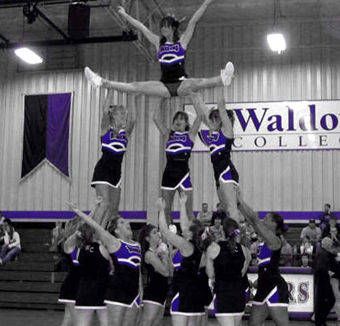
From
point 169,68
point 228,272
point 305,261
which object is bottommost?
point 305,261

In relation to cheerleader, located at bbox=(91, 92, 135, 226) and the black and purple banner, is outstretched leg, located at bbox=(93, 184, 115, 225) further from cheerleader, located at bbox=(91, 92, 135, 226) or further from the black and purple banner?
the black and purple banner

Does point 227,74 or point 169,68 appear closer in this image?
point 227,74

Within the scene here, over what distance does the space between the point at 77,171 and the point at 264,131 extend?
5937 millimetres

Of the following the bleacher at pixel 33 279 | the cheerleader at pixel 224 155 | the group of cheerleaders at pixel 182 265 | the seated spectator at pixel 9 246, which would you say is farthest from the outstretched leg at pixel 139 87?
the seated spectator at pixel 9 246

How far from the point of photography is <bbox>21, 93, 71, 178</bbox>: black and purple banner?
19.1 metres

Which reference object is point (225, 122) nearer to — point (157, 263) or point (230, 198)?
point (230, 198)

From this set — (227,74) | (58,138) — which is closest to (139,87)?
(227,74)

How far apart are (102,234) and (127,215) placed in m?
13.0

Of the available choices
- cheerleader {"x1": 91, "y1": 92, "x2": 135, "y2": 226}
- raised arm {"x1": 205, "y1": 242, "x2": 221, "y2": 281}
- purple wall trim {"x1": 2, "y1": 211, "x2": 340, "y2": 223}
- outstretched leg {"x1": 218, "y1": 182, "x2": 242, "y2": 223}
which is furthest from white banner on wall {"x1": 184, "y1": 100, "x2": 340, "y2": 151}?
raised arm {"x1": 205, "y1": 242, "x2": 221, "y2": 281}

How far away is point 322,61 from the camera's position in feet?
58.6

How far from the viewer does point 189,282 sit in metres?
5.73

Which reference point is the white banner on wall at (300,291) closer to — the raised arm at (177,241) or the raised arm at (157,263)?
the raised arm at (157,263)

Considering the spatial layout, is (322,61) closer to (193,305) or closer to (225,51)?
A: (225,51)

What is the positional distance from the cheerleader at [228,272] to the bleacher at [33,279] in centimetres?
928
